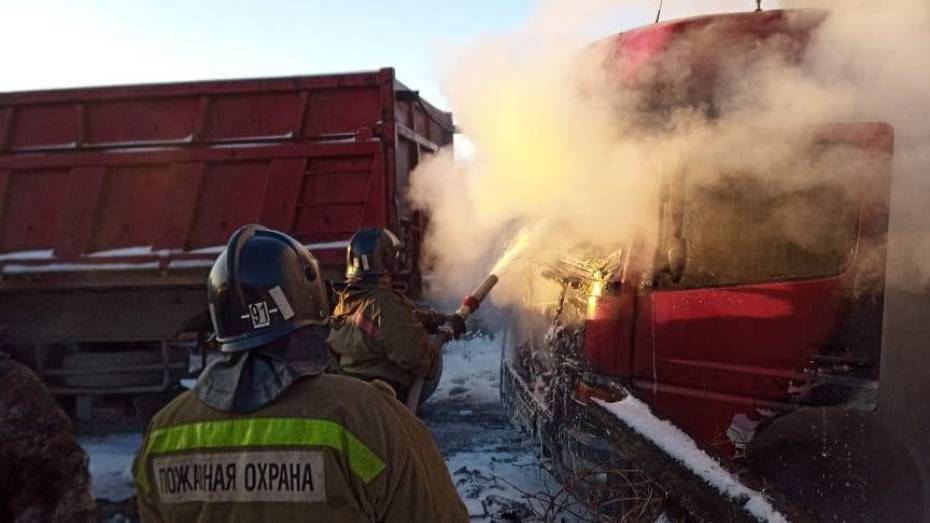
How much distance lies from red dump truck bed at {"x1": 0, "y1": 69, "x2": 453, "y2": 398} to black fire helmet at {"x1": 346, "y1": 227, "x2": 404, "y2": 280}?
1.60 metres

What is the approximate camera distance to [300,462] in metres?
1.40

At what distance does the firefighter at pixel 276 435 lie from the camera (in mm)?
1409

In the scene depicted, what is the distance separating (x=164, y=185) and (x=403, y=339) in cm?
349

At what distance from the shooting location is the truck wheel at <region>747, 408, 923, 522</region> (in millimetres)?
3107

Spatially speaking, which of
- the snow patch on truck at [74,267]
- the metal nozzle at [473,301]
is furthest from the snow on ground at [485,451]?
the snow patch on truck at [74,267]

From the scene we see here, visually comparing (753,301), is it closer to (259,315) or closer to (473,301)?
(473,301)

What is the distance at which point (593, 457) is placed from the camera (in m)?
3.65

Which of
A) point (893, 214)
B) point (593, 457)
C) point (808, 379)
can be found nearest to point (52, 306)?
point (593, 457)

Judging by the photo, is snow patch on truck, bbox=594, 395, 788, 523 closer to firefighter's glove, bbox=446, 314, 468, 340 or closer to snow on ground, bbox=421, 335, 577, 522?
snow on ground, bbox=421, 335, 577, 522

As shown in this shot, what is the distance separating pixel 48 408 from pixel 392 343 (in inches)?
110

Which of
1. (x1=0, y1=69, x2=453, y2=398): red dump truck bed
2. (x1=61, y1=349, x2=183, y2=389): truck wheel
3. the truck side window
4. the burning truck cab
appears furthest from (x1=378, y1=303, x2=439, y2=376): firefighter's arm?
(x1=61, y1=349, x2=183, y2=389): truck wheel

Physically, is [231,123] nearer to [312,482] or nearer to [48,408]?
[48,408]

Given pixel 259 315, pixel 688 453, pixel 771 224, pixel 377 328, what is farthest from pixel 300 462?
pixel 771 224

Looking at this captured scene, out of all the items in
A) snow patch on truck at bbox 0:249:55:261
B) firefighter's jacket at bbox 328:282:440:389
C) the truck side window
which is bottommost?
firefighter's jacket at bbox 328:282:440:389
